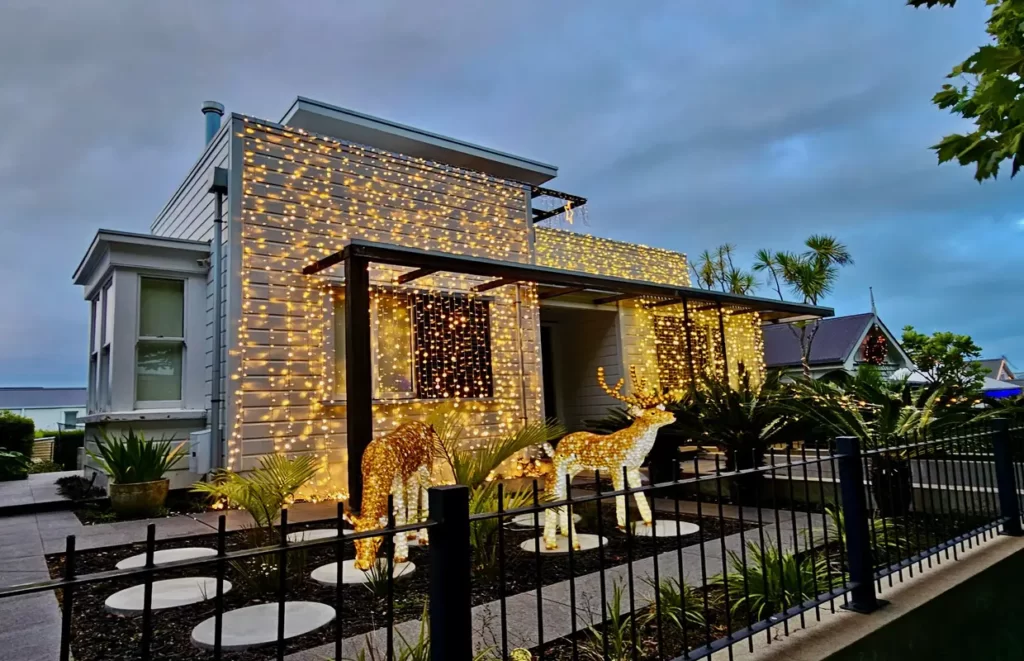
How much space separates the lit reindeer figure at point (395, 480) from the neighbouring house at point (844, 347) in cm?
1745

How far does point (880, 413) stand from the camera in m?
5.77

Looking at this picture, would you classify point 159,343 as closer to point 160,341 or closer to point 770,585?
point 160,341

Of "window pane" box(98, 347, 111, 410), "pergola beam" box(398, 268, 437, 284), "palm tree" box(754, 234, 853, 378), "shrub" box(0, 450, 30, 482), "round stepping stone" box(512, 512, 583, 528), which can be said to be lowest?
"round stepping stone" box(512, 512, 583, 528)

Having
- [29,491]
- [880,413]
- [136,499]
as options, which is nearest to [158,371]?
[136,499]

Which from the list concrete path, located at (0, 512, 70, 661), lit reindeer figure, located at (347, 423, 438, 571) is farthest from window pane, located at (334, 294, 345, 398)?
lit reindeer figure, located at (347, 423, 438, 571)

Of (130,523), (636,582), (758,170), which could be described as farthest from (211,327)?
(758,170)

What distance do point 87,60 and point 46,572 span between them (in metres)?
12.0

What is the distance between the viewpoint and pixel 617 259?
12102 millimetres

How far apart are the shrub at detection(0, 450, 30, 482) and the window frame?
4.41 m

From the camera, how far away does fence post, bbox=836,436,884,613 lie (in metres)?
3.30

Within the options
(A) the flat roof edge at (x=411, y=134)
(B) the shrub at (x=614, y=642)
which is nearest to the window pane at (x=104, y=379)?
(A) the flat roof edge at (x=411, y=134)

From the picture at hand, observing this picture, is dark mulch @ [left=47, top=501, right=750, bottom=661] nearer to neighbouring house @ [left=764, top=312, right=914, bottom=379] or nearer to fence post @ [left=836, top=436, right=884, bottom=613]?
fence post @ [left=836, top=436, right=884, bottom=613]

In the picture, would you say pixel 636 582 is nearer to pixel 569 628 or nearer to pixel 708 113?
pixel 569 628

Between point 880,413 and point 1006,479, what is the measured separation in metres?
1.09
